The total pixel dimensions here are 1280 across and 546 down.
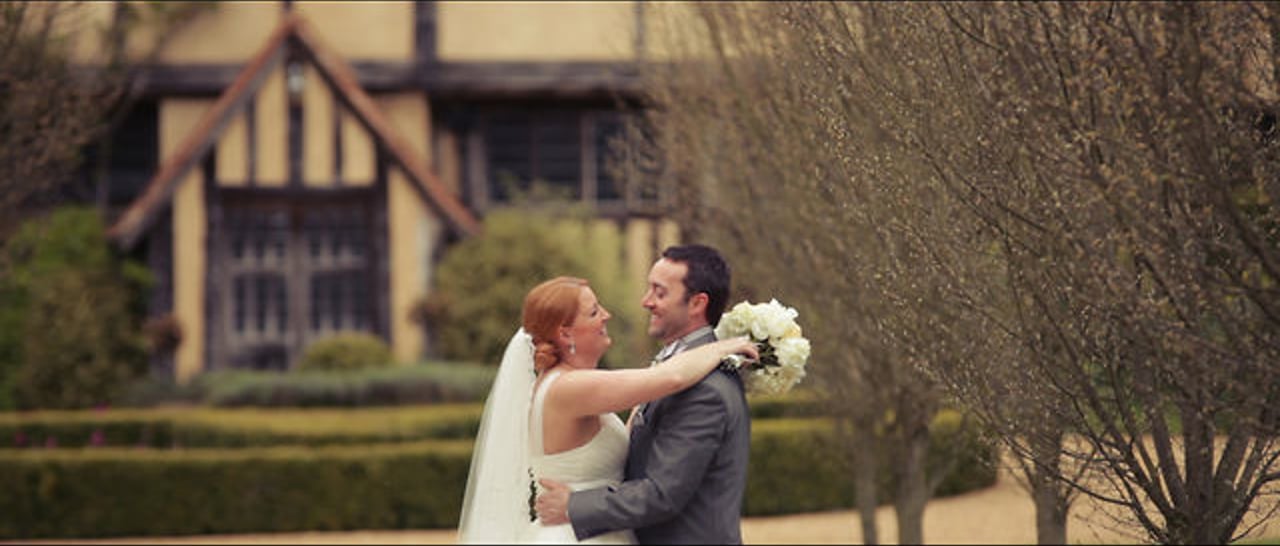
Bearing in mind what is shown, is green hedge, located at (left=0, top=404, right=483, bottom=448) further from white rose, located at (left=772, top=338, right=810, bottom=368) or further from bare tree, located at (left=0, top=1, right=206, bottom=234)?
white rose, located at (left=772, top=338, right=810, bottom=368)

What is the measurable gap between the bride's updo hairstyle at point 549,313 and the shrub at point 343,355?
1517cm

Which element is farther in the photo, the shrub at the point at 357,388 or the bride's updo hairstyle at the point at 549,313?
the shrub at the point at 357,388

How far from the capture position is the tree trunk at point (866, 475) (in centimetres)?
1185

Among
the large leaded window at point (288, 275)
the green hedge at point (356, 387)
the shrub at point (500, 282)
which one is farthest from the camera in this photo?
the large leaded window at point (288, 275)

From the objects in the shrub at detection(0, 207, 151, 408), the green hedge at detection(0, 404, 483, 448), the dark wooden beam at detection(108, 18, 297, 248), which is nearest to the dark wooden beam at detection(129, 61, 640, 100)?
the dark wooden beam at detection(108, 18, 297, 248)

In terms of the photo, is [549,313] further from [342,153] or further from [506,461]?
[342,153]

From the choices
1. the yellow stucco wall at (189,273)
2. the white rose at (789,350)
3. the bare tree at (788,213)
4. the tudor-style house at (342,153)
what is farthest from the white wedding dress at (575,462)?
the yellow stucco wall at (189,273)

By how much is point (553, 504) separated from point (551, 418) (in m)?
0.26

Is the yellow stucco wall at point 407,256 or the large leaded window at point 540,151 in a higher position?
the large leaded window at point 540,151

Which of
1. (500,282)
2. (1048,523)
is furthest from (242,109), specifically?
(1048,523)

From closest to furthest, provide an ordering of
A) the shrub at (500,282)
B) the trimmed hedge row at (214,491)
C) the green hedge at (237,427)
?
1. the trimmed hedge row at (214,491)
2. the green hedge at (237,427)
3. the shrub at (500,282)

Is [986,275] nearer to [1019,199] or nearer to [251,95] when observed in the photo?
[1019,199]

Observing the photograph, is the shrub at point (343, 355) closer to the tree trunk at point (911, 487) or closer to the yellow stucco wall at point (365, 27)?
the yellow stucco wall at point (365, 27)

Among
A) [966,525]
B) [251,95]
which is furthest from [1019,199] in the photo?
[251,95]
